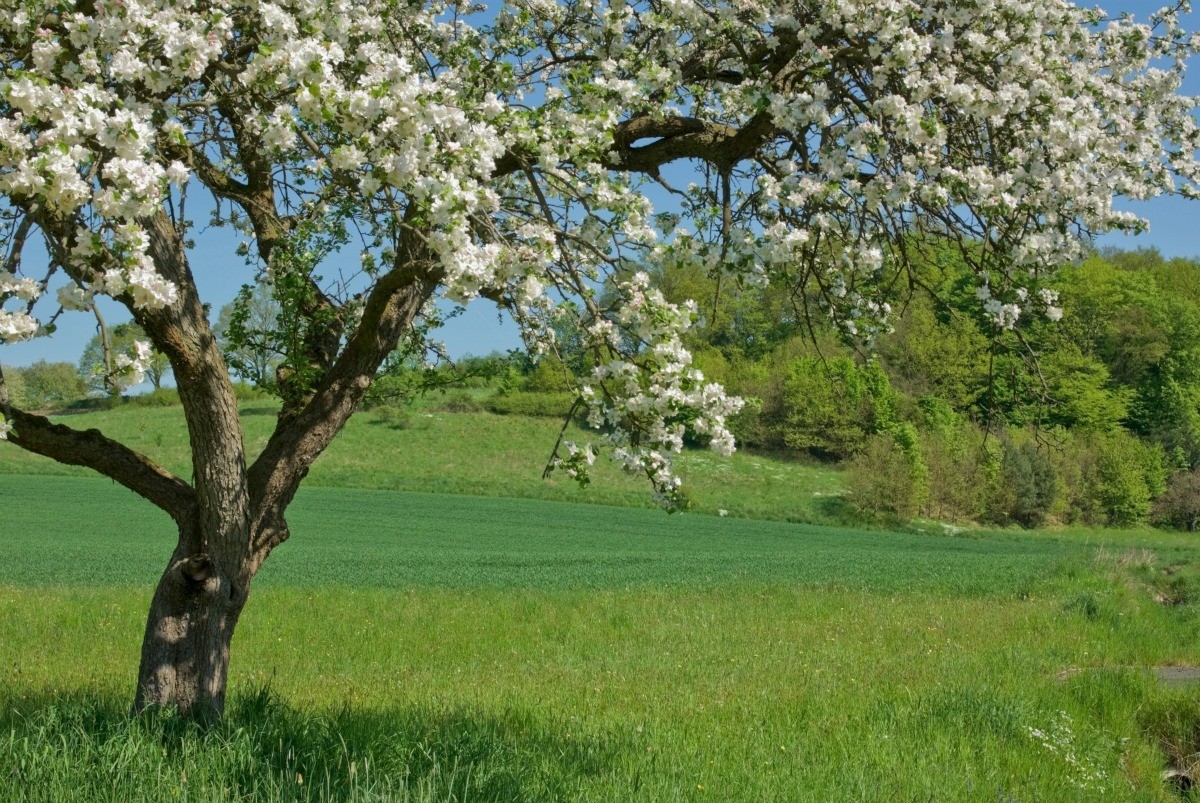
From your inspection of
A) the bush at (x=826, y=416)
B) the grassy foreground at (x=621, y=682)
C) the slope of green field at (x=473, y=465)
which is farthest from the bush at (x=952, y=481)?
the grassy foreground at (x=621, y=682)

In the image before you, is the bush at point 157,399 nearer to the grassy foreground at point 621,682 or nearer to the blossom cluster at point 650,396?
the grassy foreground at point 621,682

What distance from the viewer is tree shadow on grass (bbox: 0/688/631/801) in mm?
4559

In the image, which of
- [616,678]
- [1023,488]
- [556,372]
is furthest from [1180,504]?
[556,372]

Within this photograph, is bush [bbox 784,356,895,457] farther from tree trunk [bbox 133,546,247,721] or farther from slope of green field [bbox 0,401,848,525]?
tree trunk [bbox 133,546,247,721]

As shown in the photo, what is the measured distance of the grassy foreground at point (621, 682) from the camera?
17.3 feet

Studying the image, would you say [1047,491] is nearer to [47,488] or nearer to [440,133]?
[47,488]

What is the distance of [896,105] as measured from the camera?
17.3 ft

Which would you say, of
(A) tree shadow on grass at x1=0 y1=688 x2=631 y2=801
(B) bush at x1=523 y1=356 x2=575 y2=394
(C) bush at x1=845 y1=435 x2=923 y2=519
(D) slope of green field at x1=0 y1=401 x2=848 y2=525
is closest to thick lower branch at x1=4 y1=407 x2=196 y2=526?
(A) tree shadow on grass at x1=0 y1=688 x2=631 y2=801

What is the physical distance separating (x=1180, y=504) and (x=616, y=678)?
56.8 m

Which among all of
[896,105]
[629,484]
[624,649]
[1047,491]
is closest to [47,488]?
[629,484]

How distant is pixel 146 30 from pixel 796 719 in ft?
21.2

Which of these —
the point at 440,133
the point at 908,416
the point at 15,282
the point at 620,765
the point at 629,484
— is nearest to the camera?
the point at 15,282

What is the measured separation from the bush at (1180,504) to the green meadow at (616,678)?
120 ft

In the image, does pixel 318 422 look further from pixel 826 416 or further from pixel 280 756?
pixel 826 416
